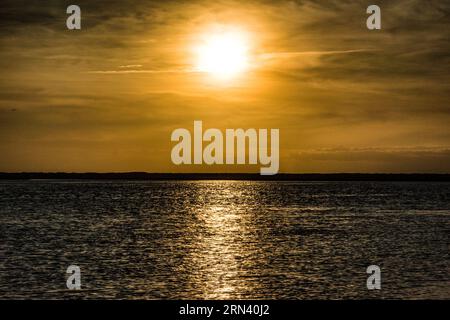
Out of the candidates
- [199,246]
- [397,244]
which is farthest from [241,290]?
[397,244]

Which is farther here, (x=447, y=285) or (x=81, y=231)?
(x=81, y=231)

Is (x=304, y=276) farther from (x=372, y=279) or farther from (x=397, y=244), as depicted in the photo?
(x=397, y=244)

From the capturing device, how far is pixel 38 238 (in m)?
71.6

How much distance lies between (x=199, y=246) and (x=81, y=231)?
73.2 feet

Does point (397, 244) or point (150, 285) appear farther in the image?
point (397, 244)

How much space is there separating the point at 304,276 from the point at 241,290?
6840mm

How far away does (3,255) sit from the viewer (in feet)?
184
